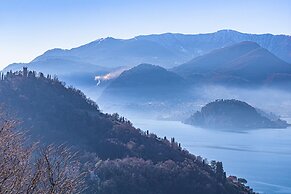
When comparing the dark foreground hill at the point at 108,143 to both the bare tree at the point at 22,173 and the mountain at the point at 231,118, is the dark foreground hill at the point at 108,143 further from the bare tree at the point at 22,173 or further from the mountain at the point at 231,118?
the mountain at the point at 231,118

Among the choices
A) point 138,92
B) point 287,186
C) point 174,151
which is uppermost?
point 138,92

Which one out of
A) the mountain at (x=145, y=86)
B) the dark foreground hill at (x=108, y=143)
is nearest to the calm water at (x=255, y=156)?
the dark foreground hill at (x=108, y=143)

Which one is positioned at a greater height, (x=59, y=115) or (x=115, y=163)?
(x=59, y=115)

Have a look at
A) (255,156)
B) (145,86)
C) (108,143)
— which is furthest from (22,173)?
(145,86)

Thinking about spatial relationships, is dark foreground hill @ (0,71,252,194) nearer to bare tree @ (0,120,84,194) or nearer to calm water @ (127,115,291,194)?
calm water @ (127,115,291,194)

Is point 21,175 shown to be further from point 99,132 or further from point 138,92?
point 138,92

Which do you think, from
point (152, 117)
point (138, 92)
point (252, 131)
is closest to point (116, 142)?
point (252, 131)
